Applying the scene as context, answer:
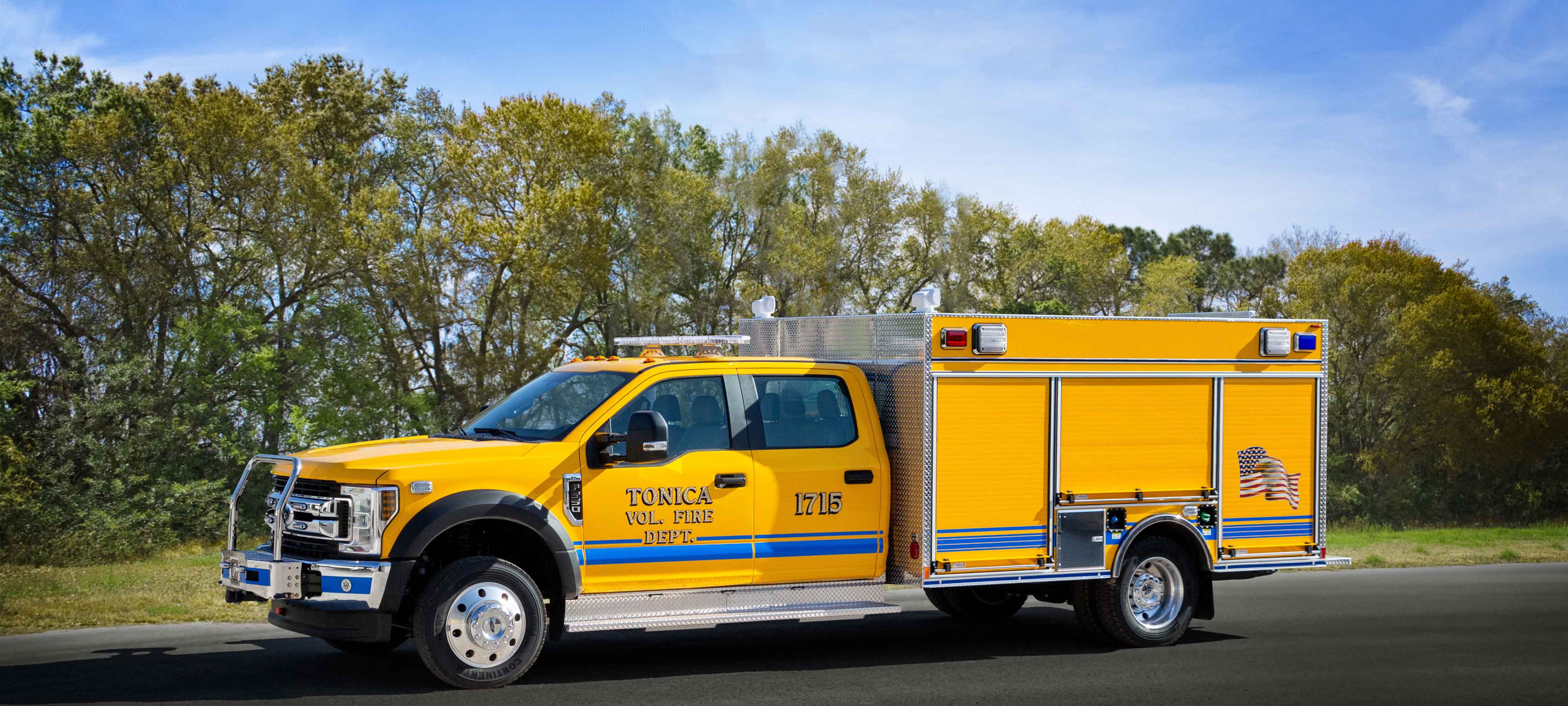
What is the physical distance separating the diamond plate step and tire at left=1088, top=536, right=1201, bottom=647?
1.89m

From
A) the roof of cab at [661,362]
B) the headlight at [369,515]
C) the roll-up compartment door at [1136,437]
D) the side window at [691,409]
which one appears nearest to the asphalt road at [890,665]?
the headlight at [369,515]

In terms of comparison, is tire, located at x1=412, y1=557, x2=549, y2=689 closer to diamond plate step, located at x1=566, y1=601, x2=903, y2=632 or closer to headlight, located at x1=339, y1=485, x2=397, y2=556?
diamond plate step, located at x1=566, y1=601, x2=903, y2=632

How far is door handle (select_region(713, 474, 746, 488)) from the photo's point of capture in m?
9.07

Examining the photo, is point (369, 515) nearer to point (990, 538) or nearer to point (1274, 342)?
point (990, 538)

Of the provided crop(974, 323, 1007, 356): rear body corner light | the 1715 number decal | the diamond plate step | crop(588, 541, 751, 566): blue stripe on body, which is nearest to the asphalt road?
the diamond plate step

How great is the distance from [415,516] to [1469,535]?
21361mm

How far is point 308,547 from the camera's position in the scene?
27.9 feet

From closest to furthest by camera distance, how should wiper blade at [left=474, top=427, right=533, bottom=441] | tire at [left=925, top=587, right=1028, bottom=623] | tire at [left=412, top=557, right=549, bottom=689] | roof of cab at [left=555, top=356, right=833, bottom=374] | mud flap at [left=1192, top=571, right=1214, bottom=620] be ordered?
tire at [left=412, top=557, right=549, bottom=689]
wiper blade at [left=474, top=427, right=533, bottom=441]
roof of cab at [left=555, top=356, right=833, bottom=374]
mud flap at [left=1192, top=571, right=1214, bottom=620]
tire at [left=925, top=587, right=1028, bottom=623]

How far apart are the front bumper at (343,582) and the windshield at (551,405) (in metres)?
1.23

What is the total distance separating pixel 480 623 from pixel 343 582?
845 millimetres

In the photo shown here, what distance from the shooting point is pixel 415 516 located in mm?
8234

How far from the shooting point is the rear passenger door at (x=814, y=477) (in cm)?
927

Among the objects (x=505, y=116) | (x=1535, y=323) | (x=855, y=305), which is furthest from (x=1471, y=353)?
(x=505, y=116)

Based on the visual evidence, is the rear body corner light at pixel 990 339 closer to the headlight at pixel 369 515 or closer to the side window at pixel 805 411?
the side window at pixel 805 411
